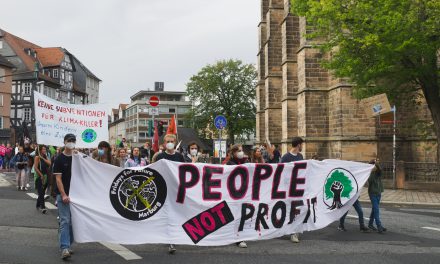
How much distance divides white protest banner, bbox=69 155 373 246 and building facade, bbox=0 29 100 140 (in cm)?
5269

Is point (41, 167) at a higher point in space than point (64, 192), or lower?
higher

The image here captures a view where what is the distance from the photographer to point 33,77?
60.6 meters

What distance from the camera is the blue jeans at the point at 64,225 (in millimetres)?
6656

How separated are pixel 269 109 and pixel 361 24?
60.4ft

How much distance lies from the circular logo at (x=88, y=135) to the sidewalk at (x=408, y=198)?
905cm

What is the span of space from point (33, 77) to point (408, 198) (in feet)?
178

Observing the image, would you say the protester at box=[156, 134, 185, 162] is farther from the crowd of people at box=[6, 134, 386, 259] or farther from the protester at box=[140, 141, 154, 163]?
the protester at box=[140, 141, 154, 163]

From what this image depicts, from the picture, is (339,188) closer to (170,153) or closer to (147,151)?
(170,153)

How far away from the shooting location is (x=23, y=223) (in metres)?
9.55

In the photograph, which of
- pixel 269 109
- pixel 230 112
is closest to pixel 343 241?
pixel 269 109

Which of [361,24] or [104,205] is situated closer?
[104,205]

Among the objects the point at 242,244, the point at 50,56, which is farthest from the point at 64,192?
the point at 50,56

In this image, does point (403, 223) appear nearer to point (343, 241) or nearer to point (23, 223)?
point (343, 241)

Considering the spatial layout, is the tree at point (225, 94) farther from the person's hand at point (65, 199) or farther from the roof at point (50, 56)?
the person's hand at point (65, 199)
